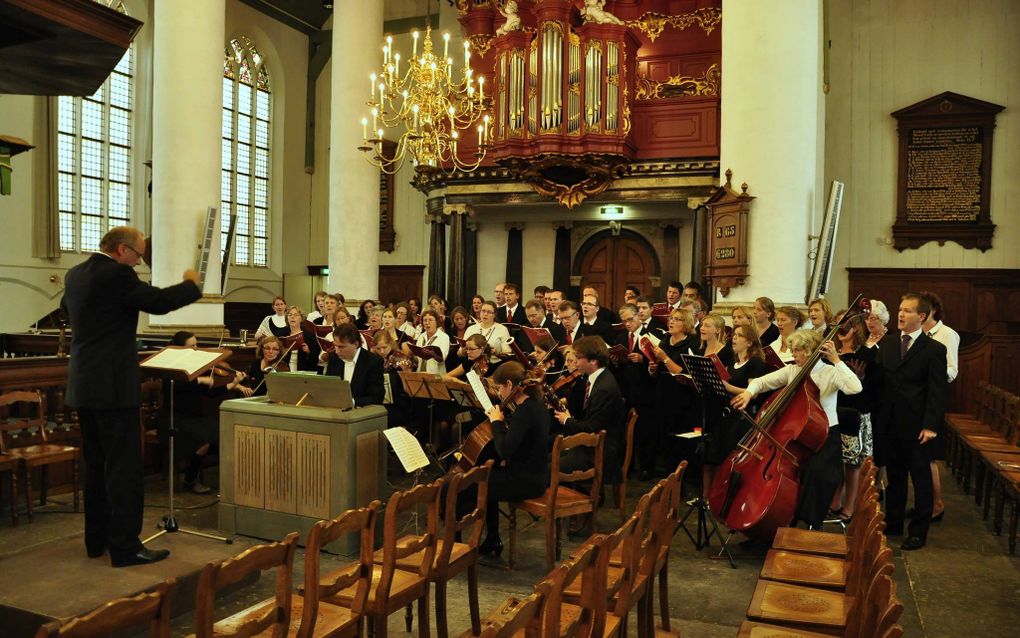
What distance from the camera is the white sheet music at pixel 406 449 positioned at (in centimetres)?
459

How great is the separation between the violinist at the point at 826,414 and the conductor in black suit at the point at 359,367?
2.49m

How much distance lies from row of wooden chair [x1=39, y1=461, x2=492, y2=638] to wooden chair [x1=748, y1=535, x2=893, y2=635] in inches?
50.8

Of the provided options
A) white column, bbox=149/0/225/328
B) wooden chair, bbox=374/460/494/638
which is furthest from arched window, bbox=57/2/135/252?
wooden chair, bbox=374/460/494/638

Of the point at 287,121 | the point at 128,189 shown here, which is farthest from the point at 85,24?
the point at 287,121

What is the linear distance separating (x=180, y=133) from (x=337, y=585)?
28.6ft

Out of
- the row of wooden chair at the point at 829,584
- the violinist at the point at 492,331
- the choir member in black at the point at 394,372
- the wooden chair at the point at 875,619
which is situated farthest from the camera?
the violinist at the point at 492,331

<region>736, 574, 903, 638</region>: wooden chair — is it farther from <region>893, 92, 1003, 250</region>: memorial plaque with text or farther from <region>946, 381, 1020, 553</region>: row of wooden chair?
<region>893, 92, 1003, 250</region>: memorial plaque with text

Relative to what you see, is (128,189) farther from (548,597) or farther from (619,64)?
(548,597)

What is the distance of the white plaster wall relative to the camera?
12031 mm

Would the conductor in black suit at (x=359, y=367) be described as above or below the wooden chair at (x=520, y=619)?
above

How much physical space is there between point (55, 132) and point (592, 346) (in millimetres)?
10714

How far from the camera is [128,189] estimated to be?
47.0 ft

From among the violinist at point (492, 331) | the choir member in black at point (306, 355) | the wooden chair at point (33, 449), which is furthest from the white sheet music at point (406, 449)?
the choir member in black at point (306, 355)

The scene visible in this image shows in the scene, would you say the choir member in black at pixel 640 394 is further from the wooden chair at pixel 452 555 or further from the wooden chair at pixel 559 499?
the wooden chair at pixel 452 555
